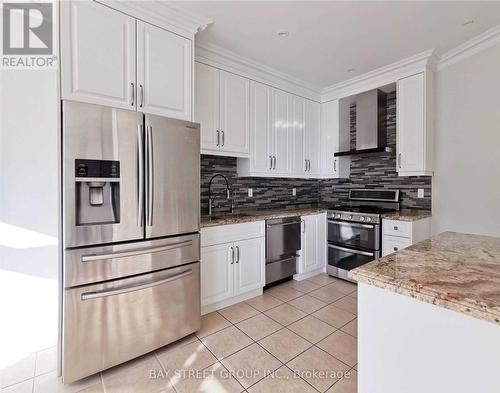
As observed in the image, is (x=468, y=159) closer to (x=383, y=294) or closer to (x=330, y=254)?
(x=330, y=254)

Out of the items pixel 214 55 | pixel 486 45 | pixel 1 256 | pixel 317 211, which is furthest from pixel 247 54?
pixel 1 256

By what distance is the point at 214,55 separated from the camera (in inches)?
107

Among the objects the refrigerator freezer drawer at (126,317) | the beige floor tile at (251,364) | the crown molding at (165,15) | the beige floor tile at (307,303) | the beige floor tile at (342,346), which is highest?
the crown molding at (165,15)

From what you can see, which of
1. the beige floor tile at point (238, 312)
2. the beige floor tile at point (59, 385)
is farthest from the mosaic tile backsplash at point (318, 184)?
the beige floor tile at point (59, 385)

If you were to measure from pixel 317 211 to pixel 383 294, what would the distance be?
8.20ft

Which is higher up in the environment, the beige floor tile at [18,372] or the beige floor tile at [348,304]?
the beige floor tile at [348,304]

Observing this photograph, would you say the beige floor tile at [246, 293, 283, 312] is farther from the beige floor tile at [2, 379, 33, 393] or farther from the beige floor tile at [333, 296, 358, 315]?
the beige floor tile at [2, 379, 33, 393]

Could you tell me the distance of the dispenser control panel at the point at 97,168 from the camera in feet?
5.32

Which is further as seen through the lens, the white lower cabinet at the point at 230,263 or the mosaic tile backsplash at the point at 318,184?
the mosaic tile backsplash at the point at 318,184

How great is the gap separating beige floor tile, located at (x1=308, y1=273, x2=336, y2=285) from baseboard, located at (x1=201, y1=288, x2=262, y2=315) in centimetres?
88

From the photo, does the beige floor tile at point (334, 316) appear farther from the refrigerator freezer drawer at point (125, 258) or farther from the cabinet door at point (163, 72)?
the cabinet door at point (163, 72)

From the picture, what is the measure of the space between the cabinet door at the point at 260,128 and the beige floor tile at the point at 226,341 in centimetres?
180

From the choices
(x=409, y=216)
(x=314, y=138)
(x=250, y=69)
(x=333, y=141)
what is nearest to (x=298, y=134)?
(x=314, y=138)

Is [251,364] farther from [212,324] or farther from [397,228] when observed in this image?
[397,228]
